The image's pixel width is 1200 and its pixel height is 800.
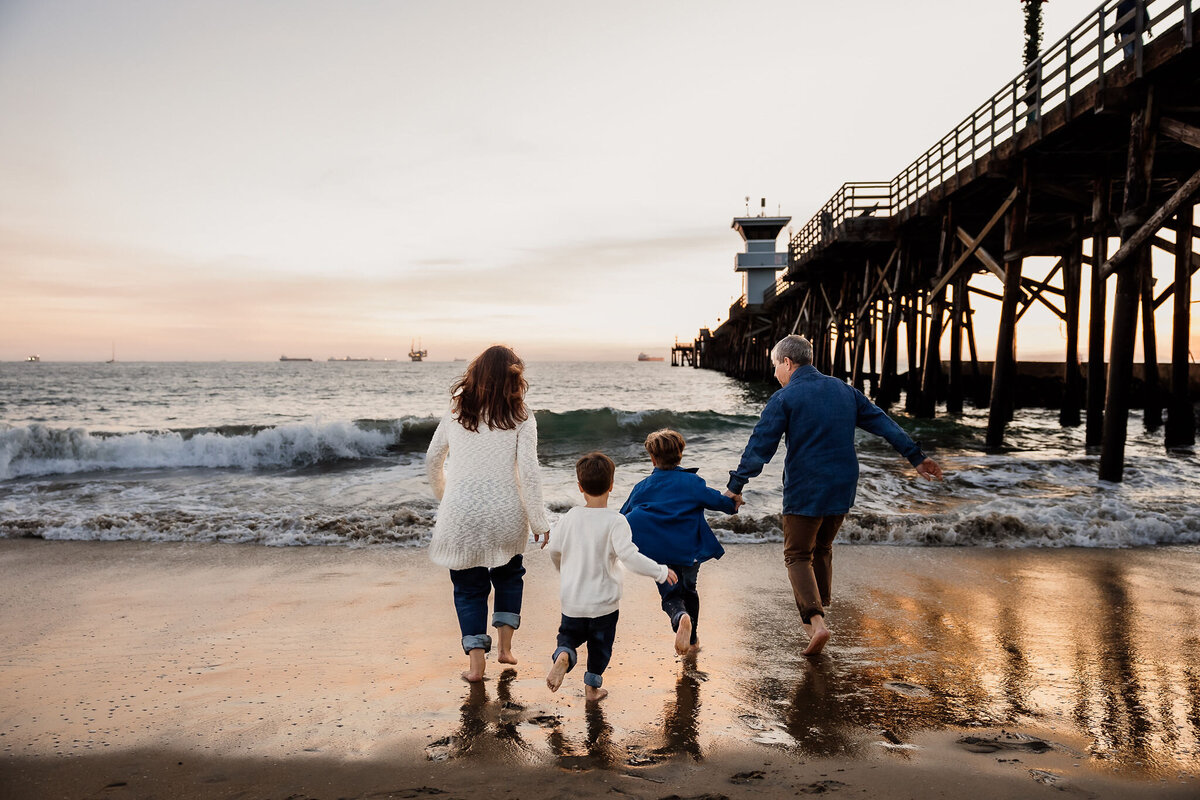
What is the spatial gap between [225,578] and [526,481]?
3.08m

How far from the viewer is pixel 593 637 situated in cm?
271

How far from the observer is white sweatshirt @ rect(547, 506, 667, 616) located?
104 inches

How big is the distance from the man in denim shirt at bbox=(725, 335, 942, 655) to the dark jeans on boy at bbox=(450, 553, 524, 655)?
1018mm

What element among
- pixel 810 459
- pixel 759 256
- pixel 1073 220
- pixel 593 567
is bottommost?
pixel 593 567

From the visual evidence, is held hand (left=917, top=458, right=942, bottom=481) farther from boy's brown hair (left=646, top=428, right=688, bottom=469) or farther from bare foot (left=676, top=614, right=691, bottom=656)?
bare foot (left=676, top=614, right=691, bottom=656)

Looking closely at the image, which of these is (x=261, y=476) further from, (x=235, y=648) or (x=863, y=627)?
(x=863, y=627)

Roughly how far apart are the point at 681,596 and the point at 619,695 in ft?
1.68

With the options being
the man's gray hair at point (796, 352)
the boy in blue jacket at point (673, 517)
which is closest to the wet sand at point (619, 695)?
the boy in blue jacket at point (673, 517)

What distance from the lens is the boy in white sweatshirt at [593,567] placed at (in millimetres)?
2654

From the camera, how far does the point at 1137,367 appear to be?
921 inches

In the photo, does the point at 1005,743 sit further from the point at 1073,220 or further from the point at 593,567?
the point at 1073,220

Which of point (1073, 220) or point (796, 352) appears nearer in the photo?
point (796, 352)

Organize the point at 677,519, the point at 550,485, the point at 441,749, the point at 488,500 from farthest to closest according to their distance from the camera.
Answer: the point at 550,485 → the point at 677,519 → the point at 488,500 → the point at 441,749

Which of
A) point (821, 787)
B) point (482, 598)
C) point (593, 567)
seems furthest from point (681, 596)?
point (821, 787)
